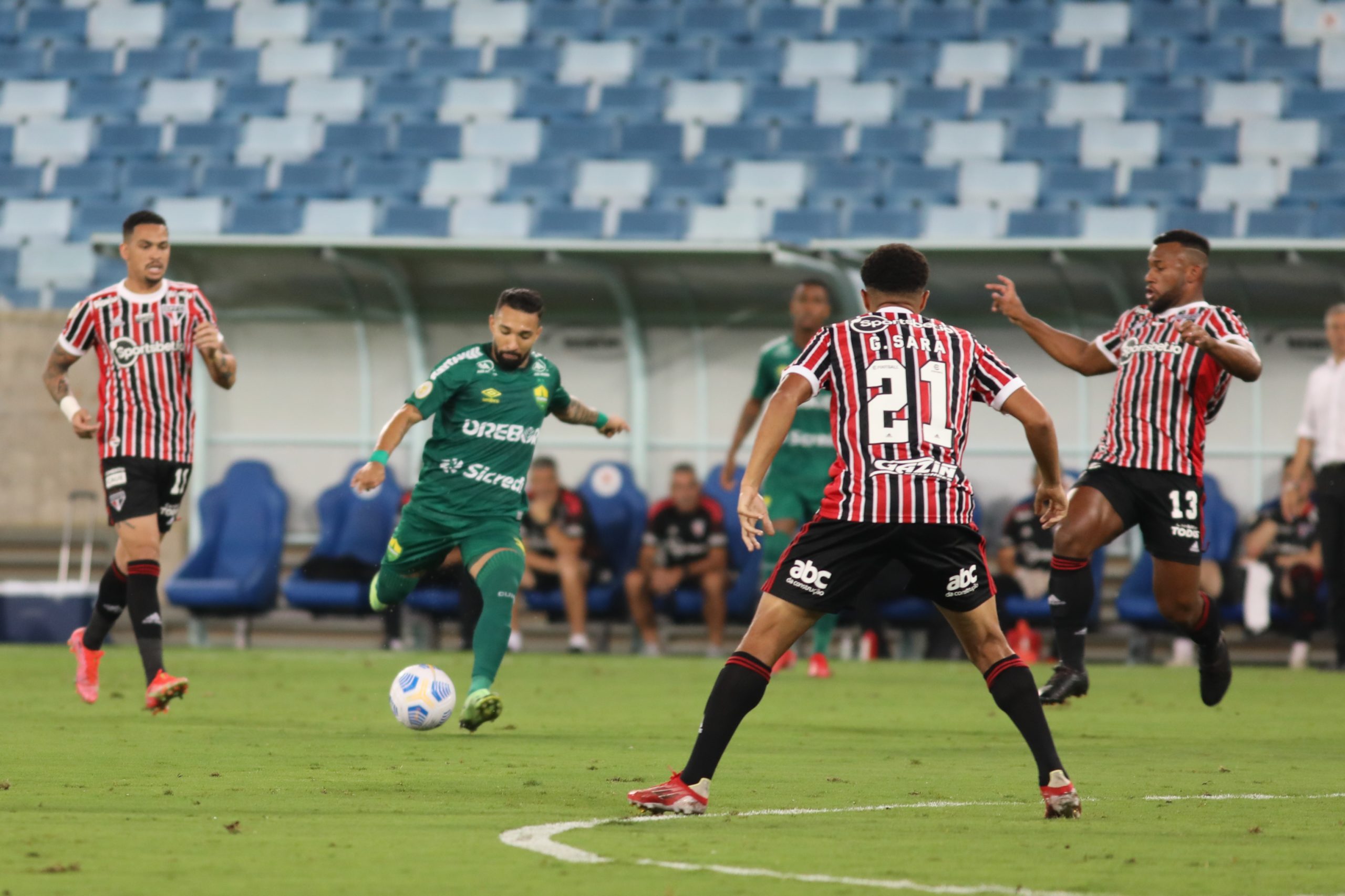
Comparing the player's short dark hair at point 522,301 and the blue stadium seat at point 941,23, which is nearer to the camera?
the player's short dark hair at point 522,301

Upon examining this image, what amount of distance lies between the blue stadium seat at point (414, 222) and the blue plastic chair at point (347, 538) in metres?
2.42

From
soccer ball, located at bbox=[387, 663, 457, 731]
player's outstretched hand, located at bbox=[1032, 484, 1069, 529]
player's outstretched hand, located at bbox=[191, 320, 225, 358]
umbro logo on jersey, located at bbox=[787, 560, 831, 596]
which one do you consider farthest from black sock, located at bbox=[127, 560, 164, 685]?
player's outstretched hand, located at bbox=[1032, 484, 1069, 529]

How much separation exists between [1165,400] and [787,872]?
182 inches

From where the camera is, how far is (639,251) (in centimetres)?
1438

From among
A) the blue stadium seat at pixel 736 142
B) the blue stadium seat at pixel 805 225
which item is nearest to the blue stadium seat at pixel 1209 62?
the blue stadium seat at pixel 805 225

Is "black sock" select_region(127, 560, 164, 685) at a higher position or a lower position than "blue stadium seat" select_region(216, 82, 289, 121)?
lower

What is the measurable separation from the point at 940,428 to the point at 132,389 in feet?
15.9

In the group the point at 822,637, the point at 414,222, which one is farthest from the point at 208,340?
the point at 414,222

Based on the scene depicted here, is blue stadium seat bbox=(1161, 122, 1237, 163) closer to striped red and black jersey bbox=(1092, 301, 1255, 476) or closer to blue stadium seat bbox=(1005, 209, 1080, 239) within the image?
blue stadium seat bbox=(1005, 209, 1080, 239)

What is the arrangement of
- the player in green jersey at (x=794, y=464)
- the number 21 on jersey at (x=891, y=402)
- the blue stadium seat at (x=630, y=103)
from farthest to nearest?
the blue stadium seat at (x=630, y=103), the player in green jersey at (x=794, y=464), the number 21 on jersey at (x=891, y=402)

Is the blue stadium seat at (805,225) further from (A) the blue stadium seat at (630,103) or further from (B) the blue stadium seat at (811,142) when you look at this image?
(A) the blue stadium seat at (630,103)

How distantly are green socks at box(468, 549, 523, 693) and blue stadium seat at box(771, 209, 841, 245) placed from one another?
8.90 m

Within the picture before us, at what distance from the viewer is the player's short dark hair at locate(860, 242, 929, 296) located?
17.5 feet

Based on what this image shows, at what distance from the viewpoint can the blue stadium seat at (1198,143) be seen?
16.9m
